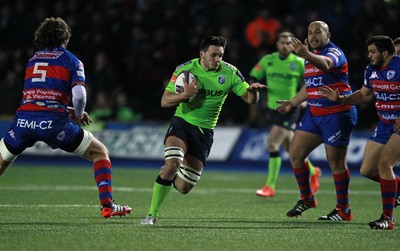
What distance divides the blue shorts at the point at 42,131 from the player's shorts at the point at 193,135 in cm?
123

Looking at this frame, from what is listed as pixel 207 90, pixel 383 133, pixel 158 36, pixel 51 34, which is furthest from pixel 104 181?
pixel 158 36

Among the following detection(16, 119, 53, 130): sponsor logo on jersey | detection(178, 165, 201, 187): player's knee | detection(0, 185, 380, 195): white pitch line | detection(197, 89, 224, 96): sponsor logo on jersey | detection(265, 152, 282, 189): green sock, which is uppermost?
detection(197, 89, 224, 96): sponsor logo on jersey

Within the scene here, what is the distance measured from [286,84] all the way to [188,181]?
175 inches

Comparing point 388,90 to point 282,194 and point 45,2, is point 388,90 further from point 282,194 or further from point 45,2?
point 45,2

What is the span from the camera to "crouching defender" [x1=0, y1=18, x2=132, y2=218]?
973cm

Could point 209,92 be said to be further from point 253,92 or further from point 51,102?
point 51,102

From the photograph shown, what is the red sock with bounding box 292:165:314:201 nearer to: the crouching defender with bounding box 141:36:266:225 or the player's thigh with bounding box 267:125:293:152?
the crouching defender with bounding box 141:36:266:225

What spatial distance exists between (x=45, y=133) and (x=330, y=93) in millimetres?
3415

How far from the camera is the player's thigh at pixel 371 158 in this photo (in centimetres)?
1048

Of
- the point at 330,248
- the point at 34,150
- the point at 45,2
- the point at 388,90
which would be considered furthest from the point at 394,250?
the point at 45,2

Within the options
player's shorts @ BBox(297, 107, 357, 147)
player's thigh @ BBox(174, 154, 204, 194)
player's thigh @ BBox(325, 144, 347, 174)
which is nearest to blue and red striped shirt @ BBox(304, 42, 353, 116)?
player's shorts @ BBox(297, 107, 357, 147)

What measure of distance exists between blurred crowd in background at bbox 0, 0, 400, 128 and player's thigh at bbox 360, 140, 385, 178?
29.9ft

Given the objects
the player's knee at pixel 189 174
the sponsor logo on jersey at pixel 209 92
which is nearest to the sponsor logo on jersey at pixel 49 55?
the sponsor logo on jersey at pixel 209 92

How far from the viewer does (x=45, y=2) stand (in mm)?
24875
